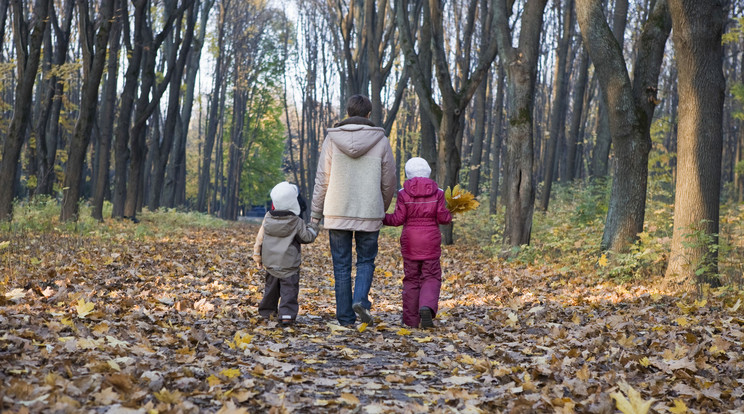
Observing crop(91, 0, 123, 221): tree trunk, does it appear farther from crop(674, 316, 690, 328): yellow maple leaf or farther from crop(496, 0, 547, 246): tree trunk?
crop(674, 316, 690, 328): yellow maple leaf

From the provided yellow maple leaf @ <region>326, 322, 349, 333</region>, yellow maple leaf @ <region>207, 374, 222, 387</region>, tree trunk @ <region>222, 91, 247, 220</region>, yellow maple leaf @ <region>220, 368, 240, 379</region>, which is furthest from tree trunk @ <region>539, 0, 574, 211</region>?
tree trunk @ <region>222, 91, 247, 220</region>

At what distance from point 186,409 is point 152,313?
305cm

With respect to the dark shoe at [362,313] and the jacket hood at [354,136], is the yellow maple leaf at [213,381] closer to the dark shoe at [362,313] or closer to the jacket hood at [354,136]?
the dark shoe at [362,313]

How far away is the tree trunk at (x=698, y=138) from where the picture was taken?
25.2 feet

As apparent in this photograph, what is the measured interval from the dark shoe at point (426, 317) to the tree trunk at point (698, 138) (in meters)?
3.26

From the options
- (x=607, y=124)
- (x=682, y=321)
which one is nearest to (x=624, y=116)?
(x=682, y=321)

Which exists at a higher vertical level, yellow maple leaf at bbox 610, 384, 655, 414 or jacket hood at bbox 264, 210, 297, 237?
jacket hood at bbox 264, 210, 297, 237

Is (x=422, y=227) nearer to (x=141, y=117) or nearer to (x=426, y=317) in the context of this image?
(x=426, y=317)

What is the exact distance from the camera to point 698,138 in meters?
7.74

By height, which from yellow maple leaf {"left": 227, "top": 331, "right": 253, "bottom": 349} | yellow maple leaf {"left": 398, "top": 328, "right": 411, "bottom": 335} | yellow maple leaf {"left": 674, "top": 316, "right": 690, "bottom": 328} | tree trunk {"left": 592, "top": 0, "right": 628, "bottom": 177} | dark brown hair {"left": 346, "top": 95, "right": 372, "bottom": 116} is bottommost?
yellow maple leaf {"left": 398, "top": 328, "right": 411, "bottom": 335}

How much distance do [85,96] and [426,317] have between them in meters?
12.4

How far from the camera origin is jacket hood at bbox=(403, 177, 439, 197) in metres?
6.57

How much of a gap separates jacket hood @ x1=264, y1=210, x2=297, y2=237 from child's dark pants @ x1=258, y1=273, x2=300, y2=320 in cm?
45

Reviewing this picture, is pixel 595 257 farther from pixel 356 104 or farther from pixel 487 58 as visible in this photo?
pixel 487 58
